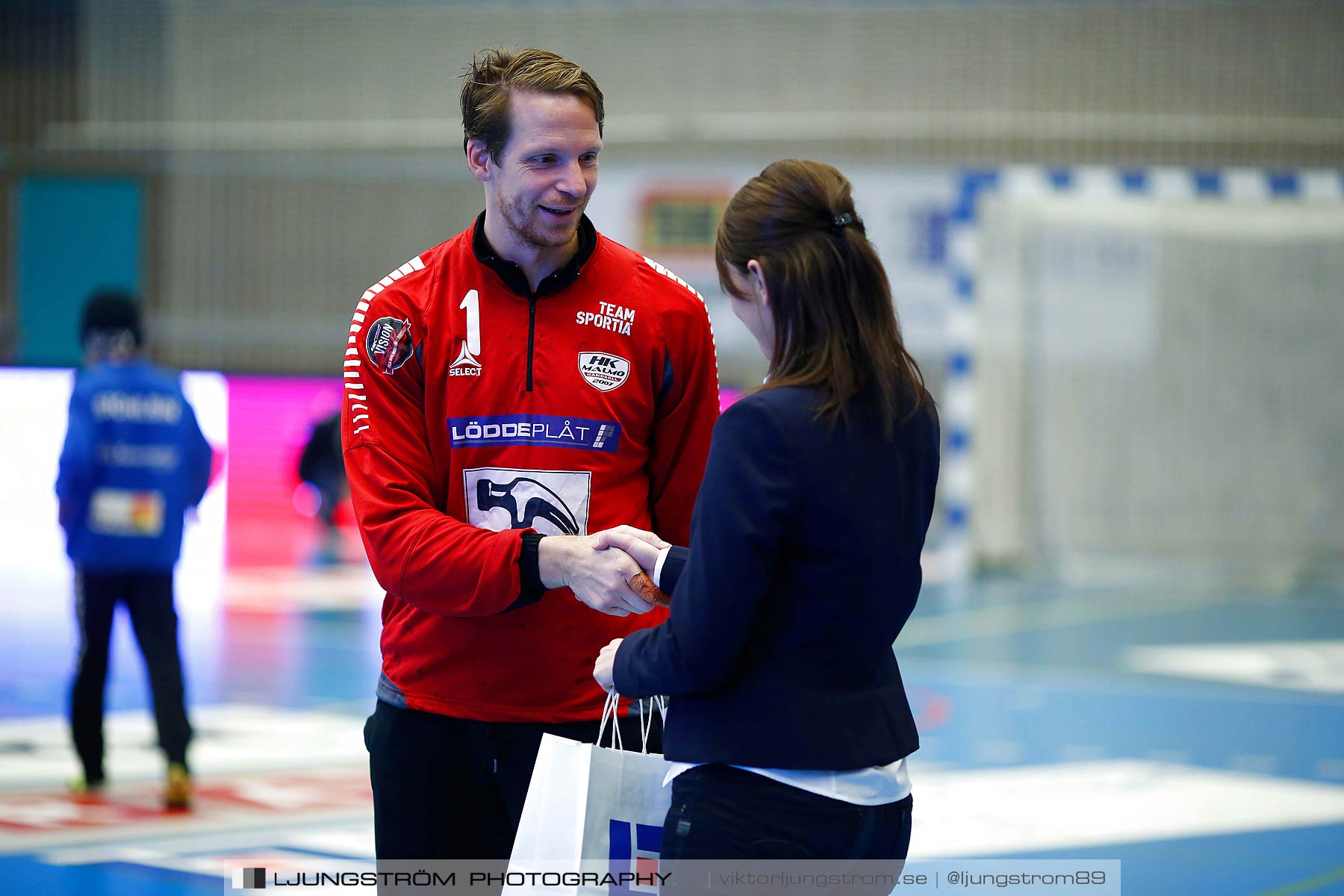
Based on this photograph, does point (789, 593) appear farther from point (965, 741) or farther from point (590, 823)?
point (965, 741)

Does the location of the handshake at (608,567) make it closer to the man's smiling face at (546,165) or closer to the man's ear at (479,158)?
the man's smiling face at (546,165)

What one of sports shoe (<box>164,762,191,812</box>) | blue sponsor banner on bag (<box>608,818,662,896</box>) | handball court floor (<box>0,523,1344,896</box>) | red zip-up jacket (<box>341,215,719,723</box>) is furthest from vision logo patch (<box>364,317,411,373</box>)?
sports shoe (<box>164,762,191,812</box>)

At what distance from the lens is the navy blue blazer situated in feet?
6.00

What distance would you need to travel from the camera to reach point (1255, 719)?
7.26m

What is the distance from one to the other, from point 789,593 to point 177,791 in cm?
409

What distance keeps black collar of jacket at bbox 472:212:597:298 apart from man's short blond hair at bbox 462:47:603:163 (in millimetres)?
162

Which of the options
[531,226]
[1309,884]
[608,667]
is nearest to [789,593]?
[608,667]

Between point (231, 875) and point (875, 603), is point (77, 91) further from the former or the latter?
point (875, 603)

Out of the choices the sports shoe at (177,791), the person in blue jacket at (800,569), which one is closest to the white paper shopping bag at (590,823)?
the person in blue jacket at (800,569)

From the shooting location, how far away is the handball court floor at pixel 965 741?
15.8ft

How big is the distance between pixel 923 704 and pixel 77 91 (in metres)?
13.6

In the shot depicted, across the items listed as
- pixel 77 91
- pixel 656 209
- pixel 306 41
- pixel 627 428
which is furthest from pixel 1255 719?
pixel 77 91

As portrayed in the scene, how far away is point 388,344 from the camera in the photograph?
2432 millimetres

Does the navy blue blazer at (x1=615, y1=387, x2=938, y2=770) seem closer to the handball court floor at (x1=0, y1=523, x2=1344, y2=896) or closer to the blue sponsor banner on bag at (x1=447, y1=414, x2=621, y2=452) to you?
the blue sponsor banner on bag at (x1=447, y1=414, x2=621, y2=452)
